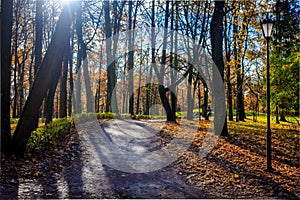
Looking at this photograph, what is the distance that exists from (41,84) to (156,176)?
4.01m

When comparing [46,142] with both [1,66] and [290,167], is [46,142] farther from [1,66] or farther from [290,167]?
[290,167]

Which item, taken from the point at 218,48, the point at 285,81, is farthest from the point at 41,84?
the point at 285,81

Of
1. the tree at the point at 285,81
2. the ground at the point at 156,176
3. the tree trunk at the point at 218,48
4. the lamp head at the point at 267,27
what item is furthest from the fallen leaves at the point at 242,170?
the tree at the point at 285,81

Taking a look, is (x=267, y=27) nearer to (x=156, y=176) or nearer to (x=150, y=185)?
(x=156, y=176)

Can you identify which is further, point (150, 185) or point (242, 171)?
point (242, 171)

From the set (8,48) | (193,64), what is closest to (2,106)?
(8,48)

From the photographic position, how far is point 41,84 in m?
8.34

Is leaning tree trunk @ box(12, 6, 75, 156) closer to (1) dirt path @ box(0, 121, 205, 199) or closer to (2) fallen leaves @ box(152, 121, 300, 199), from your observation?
(1) dirt path @ box(0, 121, 205, 199)

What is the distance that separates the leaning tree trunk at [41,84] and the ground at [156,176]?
0.53 meters

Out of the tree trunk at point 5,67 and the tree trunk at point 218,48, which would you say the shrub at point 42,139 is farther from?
the tree trunk at point 218,48

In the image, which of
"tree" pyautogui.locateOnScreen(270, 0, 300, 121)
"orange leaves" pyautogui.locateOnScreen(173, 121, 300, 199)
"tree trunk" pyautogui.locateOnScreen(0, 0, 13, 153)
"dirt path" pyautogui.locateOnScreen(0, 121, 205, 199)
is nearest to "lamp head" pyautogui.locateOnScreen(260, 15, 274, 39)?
"orange leaves" pyautogui.locateOnScreen(173, 121, 300, 199)

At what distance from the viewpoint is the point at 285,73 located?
48.6ft

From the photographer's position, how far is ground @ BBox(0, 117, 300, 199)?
6.03 m

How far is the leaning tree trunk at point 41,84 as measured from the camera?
8016mm
